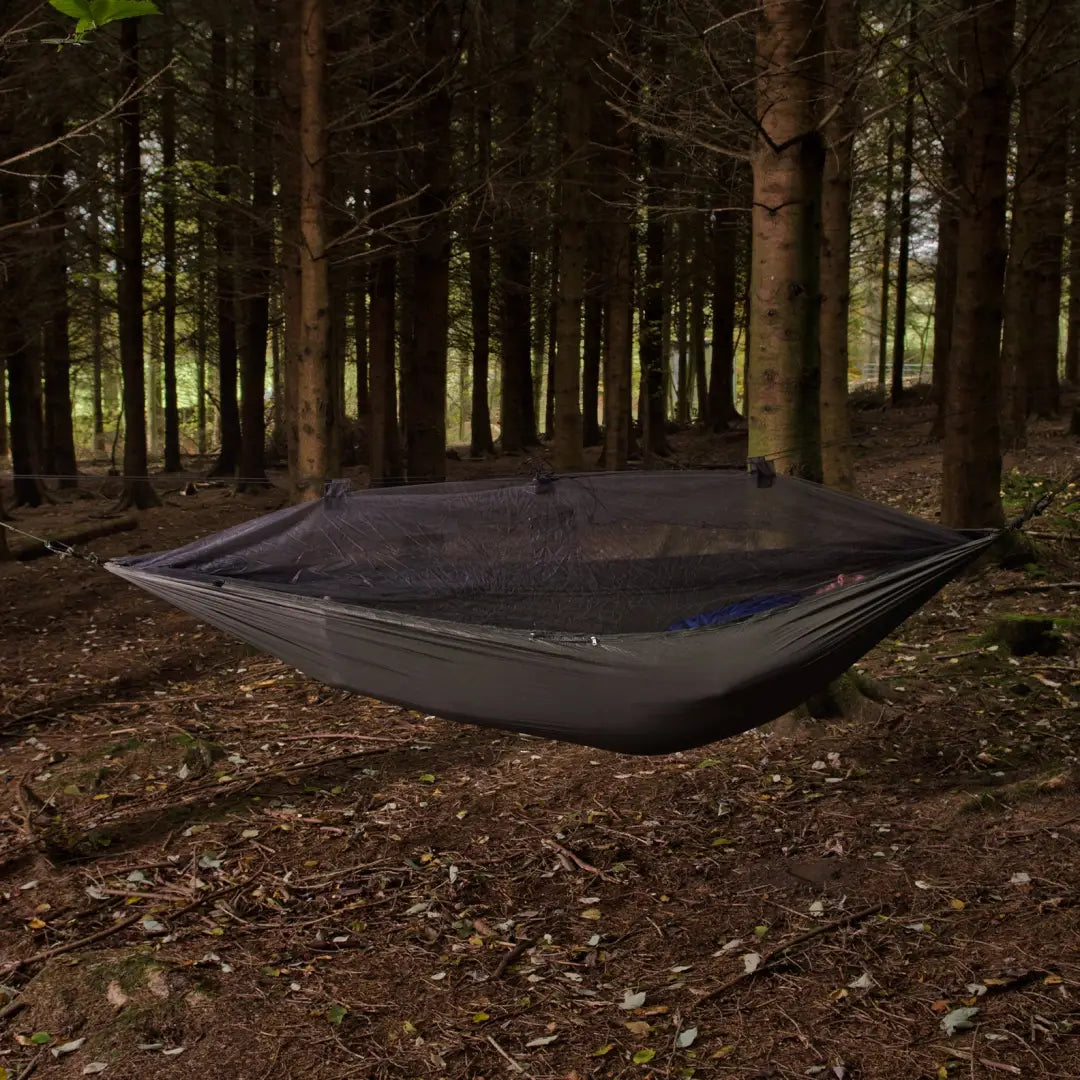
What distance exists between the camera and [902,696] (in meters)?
3.89

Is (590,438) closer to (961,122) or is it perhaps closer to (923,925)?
(961,122)

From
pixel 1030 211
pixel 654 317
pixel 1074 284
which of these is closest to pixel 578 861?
pixel 1030 211

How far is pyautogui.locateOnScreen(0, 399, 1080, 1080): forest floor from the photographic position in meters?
2.32

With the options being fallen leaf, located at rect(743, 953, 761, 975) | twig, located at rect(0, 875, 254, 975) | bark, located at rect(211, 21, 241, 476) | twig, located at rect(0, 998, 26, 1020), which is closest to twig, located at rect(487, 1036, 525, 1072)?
fallen leaf, located at rect(743, 953, 761, 975)

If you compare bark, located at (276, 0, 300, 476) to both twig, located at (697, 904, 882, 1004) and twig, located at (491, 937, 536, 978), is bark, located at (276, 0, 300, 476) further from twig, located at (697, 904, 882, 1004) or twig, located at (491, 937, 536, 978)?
twig, located at (697, 904, 882, 1004)

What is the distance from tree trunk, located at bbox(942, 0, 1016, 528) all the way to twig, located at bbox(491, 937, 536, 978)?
130 inches

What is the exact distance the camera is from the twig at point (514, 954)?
A: 2.64 m

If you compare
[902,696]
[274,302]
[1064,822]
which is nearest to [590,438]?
[274,302]

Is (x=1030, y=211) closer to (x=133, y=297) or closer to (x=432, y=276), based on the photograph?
(x=432, y=276)

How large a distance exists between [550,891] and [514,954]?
1.00 ft

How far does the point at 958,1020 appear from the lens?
86.0 inches

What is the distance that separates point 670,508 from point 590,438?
1095 cm

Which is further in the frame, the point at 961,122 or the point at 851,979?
the point at 961,122

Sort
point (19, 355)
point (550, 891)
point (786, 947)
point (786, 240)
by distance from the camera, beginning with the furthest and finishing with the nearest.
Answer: point (19, 355), point (786, 240), point (550, 891), point (786, 947)
